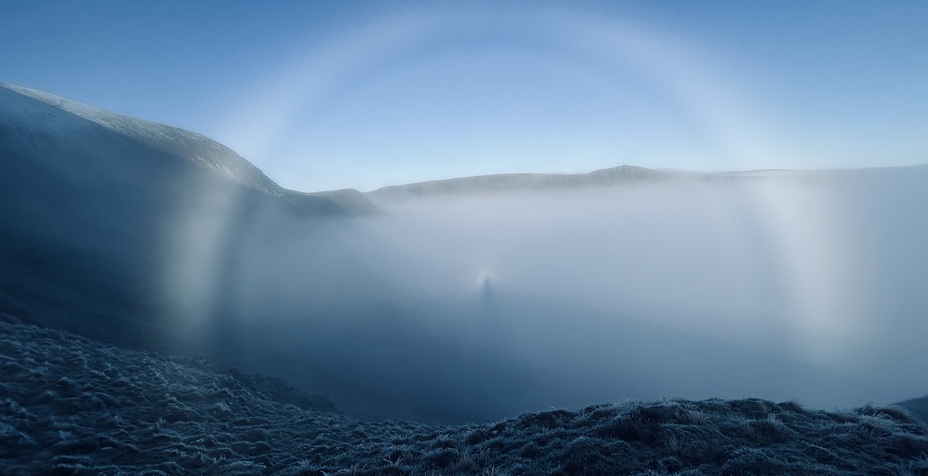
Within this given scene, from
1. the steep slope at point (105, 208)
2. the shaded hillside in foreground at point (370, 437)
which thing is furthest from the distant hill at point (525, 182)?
the shaded hillside in foreground at point (370, 437)

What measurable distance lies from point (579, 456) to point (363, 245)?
98967 mm

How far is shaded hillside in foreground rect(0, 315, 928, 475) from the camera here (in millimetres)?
7875

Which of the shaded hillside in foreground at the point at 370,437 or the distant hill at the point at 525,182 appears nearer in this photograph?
the shaded hillside in foreground at the point at 370,437

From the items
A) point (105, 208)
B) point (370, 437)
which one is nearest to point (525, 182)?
point (105, 208)

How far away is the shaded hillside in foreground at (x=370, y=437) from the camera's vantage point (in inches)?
310

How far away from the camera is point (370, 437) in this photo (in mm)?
14477

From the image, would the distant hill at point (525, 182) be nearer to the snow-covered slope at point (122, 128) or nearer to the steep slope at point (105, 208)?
the snow-covered slope at point (122, 128)

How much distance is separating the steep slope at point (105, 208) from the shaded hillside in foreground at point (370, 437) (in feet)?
49.2

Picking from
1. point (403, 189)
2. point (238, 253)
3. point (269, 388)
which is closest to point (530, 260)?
point (403, 189)

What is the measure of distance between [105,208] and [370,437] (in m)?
62.7

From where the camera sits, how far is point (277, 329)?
4947cm

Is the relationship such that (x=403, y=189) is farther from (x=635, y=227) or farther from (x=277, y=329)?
(x=277, y=329)

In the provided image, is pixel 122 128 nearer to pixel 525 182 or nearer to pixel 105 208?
pixel 105 208

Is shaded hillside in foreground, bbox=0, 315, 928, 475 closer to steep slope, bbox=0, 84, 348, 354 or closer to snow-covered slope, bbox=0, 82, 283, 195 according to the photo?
steep slope, bbox=0, 84, 348, 354
